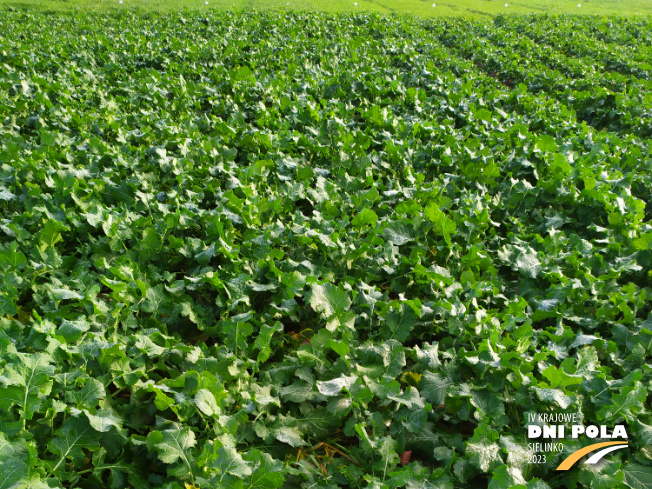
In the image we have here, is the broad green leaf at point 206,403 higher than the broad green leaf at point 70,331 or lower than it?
lower

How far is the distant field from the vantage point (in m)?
19.3

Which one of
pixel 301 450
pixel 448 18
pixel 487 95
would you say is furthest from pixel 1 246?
pixel 448 18

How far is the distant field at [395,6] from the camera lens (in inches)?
758

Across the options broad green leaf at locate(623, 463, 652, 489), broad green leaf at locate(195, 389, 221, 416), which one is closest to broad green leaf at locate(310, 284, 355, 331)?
broad green leaf at locate(195, 389, 221, 416)

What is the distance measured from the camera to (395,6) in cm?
2284

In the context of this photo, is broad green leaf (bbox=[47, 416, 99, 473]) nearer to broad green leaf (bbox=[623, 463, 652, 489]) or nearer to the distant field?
broad green leaf (bbox=[623, 463, 652, 489])

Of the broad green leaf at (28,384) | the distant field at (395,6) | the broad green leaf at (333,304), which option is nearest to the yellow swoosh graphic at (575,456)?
the broad green leaf at (333,304)

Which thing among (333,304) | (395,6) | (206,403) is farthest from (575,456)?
(395,6)

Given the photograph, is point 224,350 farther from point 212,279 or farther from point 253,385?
point 212,279

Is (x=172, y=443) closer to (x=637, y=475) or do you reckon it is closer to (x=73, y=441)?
(x=73, y=441)

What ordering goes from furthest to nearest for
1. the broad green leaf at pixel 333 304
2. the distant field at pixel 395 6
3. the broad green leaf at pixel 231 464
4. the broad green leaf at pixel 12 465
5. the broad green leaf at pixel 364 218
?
1. the distant field at pixel 395 6
2. the broad green leaf at pixel 364 218
3. the broad green leaf at pixel 333 304
4. the broad green leaf at pixel 231 464
5. the broad green leaf at pixel 12 465

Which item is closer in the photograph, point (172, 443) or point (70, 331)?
point (172, 443)

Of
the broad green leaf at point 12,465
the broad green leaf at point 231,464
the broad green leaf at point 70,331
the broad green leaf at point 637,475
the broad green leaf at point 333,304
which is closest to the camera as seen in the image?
the broad green leaf at point 12,465

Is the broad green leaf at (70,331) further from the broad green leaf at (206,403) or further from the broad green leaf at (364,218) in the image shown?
the broad green leaf at (364,218)
